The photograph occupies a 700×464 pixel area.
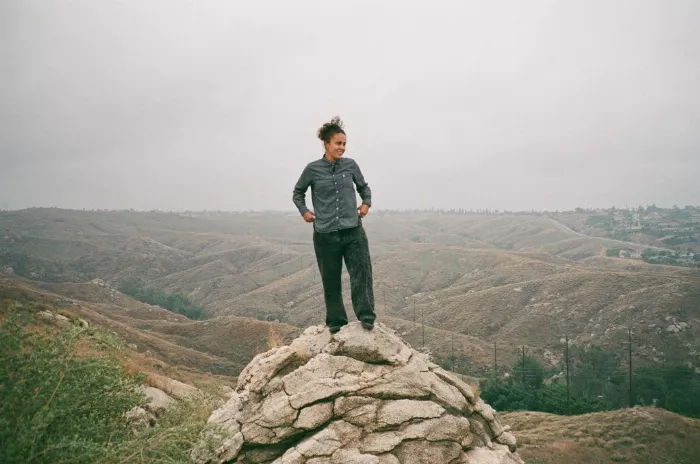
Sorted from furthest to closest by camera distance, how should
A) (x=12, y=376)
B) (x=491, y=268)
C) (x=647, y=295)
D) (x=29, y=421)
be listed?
(x=491, y=268)
(x=647, y=295)
(x=12, y=376)
(x=29, y=421)

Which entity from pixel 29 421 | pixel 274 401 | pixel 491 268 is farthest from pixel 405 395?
pixel 491 268

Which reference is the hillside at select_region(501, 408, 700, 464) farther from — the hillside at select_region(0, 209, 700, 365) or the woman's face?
the woman's face

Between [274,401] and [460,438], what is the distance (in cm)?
296

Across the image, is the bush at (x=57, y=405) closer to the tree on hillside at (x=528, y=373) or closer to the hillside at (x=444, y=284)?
the hillside at (x=444, y=284)

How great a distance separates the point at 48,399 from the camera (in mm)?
4219

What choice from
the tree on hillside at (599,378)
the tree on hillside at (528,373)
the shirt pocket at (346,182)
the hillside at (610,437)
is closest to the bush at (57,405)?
the shirt pocket at (346,182)

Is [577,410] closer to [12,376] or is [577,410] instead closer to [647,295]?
[647,295]

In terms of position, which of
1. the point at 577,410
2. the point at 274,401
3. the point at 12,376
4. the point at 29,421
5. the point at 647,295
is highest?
the point at 12,376

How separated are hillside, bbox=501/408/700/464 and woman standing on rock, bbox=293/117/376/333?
32.7 m

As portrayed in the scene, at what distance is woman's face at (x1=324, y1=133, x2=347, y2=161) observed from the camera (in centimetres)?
685

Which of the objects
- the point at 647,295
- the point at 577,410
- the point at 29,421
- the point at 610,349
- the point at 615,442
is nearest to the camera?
the point at 29,421

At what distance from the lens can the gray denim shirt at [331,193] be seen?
266 inches

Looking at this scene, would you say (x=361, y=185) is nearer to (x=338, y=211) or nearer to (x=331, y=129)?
(x=338, y=211)

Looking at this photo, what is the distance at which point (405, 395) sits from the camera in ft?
21.0
